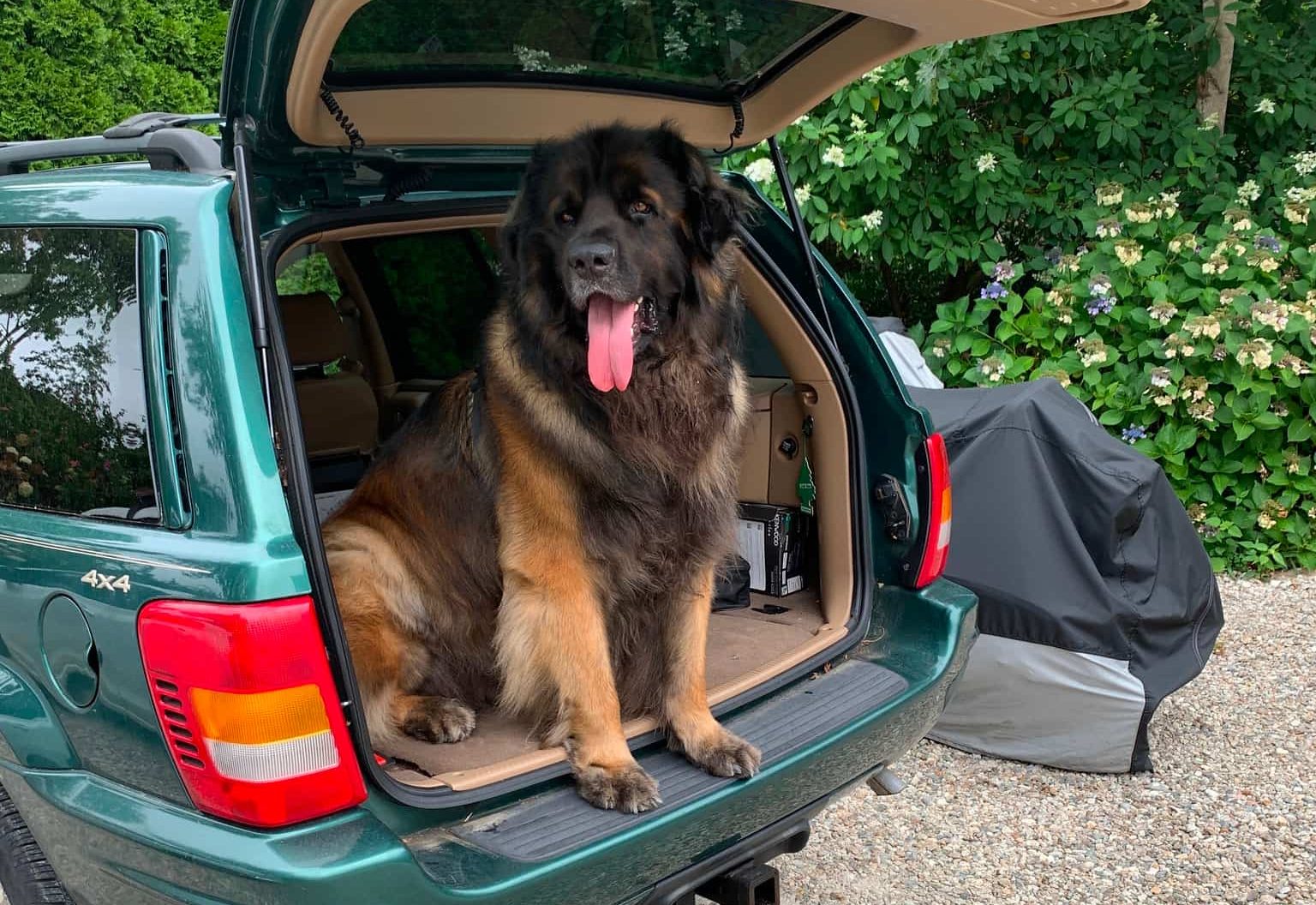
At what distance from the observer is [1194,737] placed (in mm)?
4062

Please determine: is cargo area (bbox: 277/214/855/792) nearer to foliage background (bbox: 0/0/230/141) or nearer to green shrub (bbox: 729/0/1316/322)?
green shrub (bbox: 729/0/1316/322)

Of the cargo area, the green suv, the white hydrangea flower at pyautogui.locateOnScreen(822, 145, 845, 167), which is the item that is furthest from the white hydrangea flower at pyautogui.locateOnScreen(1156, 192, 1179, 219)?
the green suv

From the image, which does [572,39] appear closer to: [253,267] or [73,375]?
[253,267]

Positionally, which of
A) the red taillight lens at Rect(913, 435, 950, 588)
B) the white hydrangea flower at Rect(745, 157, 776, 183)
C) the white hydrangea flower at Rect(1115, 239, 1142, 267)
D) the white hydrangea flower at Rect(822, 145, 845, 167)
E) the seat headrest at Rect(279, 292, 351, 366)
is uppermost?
the white hydrangea flower at Rect(822, 145, 845, 167)

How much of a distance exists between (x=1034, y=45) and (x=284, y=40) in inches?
204

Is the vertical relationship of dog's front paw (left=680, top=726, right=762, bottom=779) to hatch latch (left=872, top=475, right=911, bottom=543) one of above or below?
below

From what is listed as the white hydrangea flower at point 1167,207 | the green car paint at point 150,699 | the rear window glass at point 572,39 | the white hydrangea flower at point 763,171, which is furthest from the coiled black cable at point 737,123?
the white hydrangea flower at point 1167,207

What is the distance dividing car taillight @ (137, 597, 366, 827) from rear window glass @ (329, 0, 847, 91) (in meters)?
1.10

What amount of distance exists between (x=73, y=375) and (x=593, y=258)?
1.03m

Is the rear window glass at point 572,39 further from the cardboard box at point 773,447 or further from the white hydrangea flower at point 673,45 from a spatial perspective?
the cardboard box at point 773,447

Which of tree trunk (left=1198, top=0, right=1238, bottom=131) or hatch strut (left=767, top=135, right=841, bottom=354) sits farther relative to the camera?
tree trunk (left=1198, top=0, right=1238, bottom=131)

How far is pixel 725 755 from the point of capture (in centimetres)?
232

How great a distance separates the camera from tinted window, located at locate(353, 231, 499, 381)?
4.34 m

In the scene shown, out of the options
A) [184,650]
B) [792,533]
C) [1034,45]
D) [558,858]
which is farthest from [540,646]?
[1034,45]
